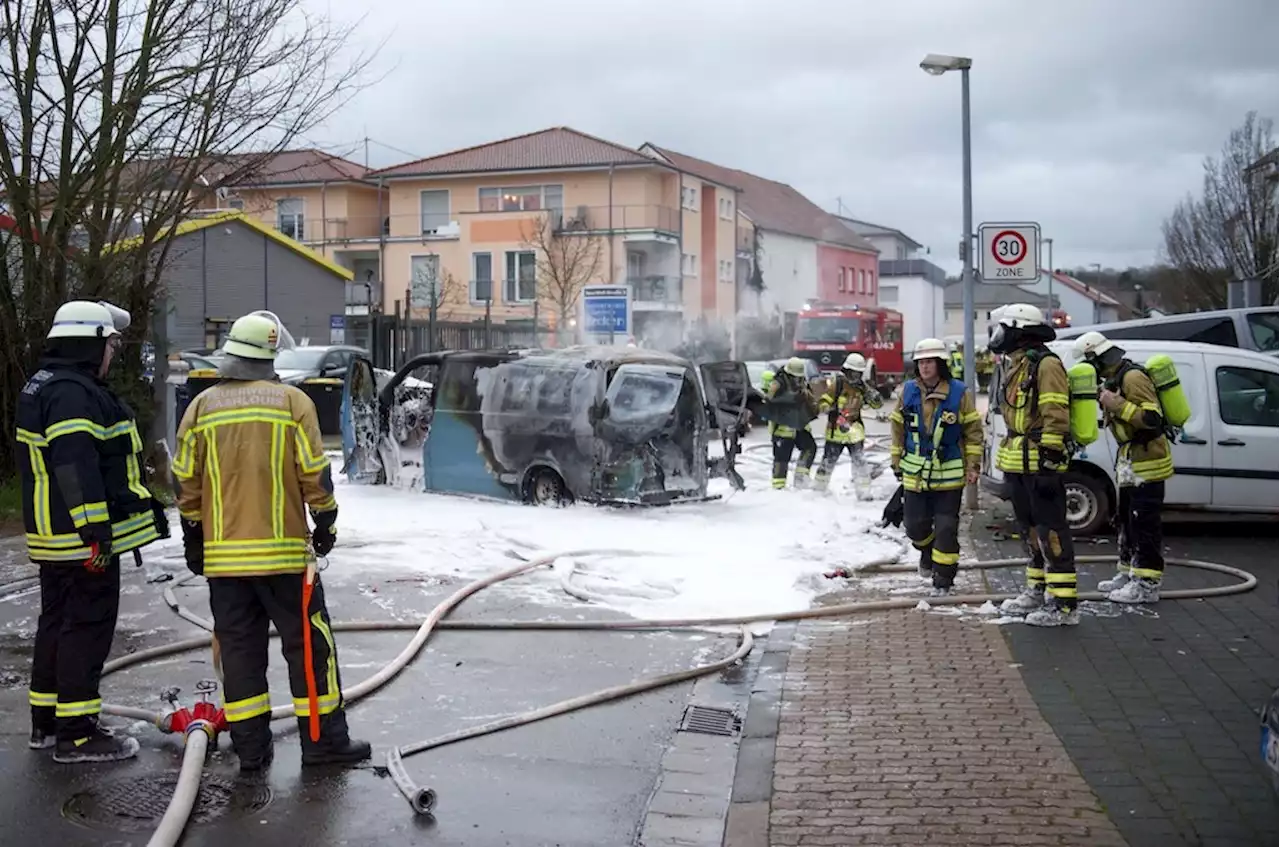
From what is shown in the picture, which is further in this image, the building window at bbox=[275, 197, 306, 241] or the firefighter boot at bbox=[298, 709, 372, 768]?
the building window at bbox=[275, 197, 306, 241]

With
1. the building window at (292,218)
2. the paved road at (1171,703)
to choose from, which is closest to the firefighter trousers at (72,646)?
the paved road at (1171,703)

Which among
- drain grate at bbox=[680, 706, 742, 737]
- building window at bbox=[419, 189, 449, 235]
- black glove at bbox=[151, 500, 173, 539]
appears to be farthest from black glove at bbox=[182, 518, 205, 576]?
building window at bbox=[419, 189, 449, 235]

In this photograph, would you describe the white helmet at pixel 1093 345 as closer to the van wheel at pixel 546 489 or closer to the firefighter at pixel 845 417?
the van wheel at pixel 546 489

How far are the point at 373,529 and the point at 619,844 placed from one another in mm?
7303

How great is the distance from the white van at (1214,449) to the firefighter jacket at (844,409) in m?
3.48

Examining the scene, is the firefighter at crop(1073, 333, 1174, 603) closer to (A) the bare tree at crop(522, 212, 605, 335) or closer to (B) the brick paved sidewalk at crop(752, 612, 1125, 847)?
(B) the brick paved sidewalk at crop(752, 612, 1125, 847)

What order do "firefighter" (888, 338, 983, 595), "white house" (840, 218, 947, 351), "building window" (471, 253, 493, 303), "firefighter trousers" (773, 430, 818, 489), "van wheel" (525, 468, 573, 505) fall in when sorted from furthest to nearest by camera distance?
"white house" (840, 218, 947, 351) < "building window" (471, 253, 493, 303) < "firefighter trousers" (773, 430, 818, 489) < "van wheel" (525, 468, 573, 505) < "firefighter" (888, 338, 983, 595)

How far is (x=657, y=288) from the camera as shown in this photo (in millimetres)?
47906

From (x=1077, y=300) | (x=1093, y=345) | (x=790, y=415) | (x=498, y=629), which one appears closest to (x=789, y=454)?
(x=790, y=415)

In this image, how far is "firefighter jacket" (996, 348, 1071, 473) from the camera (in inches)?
303

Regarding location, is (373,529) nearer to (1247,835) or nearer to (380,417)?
(380,417)

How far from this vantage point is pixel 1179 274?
147ft

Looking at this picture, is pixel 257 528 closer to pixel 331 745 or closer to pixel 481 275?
pixel 331 745

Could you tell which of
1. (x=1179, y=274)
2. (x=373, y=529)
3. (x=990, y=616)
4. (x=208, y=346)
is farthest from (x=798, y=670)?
(x=1179, y=274)
